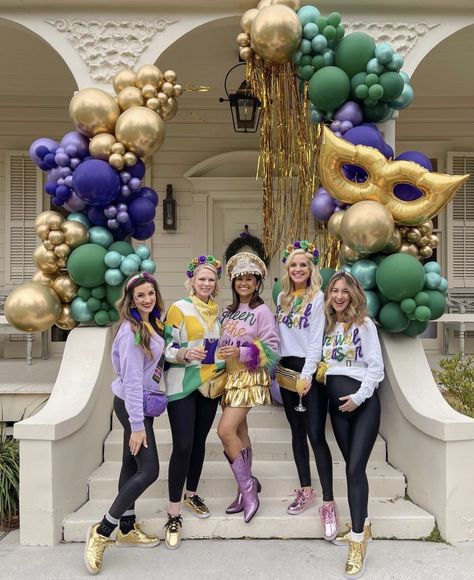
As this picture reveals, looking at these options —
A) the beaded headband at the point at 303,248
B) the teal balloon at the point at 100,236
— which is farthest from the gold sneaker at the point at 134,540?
the teal balloon at the point at 100,236

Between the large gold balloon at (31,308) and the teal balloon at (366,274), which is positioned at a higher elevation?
the teal balloon at (366,274)

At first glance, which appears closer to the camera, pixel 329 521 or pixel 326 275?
pixel 329 521

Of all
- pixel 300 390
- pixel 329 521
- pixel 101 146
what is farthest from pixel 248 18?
pixel 329 521

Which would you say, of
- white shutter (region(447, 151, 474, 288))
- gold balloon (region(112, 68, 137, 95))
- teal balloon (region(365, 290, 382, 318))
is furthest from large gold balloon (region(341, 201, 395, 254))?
white shutter (region(447, 151, 474, 288))

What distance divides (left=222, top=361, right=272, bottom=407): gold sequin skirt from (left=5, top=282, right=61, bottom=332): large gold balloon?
149cm

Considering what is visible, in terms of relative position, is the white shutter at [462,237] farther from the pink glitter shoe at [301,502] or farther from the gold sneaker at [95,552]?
the gold sneaker at [95,552]

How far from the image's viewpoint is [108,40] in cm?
428

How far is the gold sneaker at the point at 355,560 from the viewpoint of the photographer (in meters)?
2.70

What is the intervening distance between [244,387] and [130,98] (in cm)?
233

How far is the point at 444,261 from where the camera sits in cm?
695

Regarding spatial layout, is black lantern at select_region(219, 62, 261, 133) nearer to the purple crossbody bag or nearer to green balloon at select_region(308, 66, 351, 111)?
green balloon at select_region(308, 66, 351, 111)

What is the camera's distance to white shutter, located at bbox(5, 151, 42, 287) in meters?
6.71

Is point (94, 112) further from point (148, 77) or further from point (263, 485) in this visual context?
point (263, 485)

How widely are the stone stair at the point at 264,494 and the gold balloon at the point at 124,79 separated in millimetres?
2513
